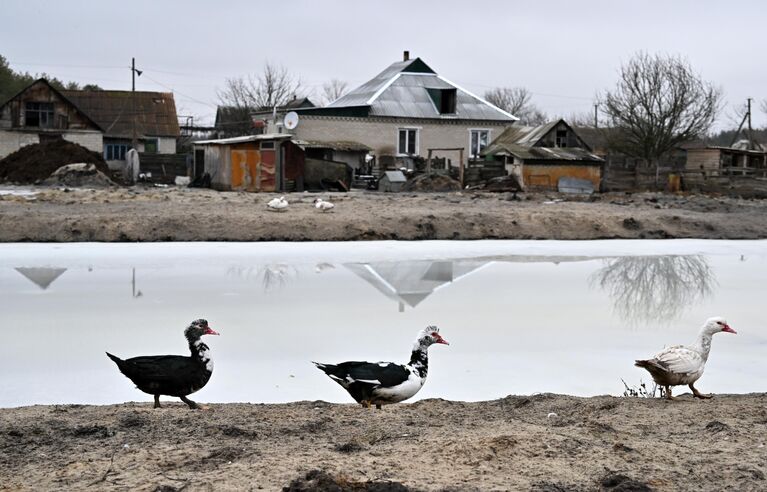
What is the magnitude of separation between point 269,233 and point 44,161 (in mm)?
19707

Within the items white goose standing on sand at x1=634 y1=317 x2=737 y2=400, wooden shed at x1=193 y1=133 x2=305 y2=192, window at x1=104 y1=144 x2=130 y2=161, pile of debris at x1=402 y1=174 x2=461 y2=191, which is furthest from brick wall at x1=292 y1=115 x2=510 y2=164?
white goose standing on sand at x1=634 y1=317 x2=737 y2=400

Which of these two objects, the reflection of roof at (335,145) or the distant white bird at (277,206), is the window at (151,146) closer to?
the reflection of roof at (335,145)

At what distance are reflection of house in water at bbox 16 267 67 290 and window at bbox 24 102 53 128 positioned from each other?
113ft

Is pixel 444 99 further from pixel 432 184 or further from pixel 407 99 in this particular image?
pixel 432 184

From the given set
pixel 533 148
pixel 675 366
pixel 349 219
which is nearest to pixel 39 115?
pixel 533 148

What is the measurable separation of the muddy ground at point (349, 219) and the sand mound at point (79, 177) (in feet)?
23.8

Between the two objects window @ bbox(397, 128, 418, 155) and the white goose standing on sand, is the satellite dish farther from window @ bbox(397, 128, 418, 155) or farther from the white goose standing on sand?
the white goose standing on sand

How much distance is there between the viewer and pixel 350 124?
46.2 metres

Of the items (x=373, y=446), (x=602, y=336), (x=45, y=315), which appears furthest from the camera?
Result: (x=45, y=315)

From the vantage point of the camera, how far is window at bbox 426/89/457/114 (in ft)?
161

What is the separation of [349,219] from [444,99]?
26.9m

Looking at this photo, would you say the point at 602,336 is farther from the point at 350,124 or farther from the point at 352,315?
the point at 350,124

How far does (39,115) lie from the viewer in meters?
49.2

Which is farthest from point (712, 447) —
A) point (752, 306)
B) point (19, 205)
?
point (19, 205)
